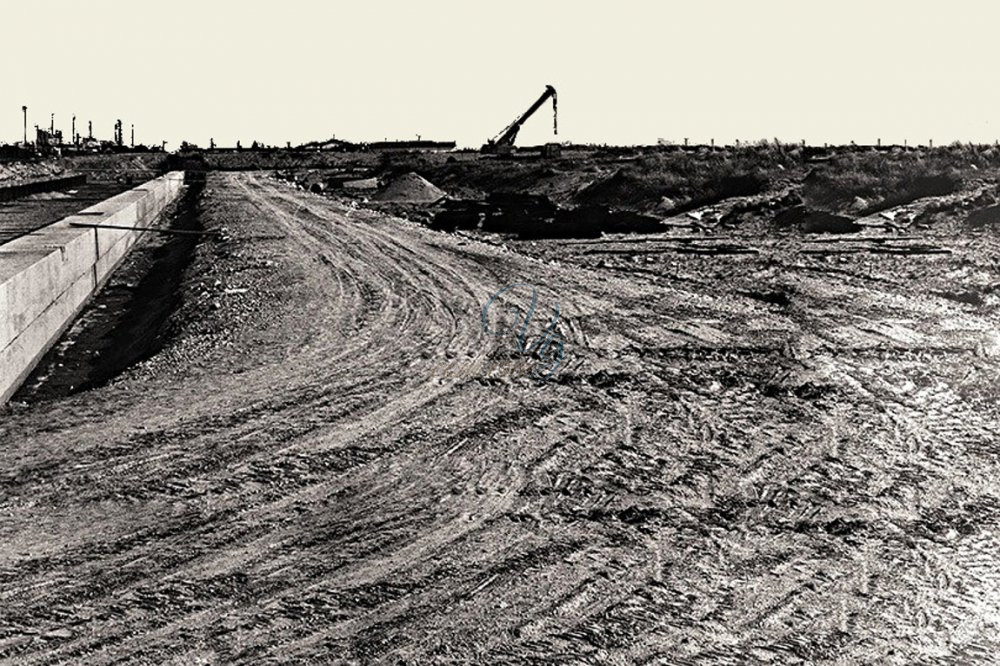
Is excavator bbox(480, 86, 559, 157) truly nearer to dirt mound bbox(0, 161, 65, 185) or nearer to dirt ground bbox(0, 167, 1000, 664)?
dirt mound bbox(0, 161, 65, 185)

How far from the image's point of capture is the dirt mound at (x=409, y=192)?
140ft

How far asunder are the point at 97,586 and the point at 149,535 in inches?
26.4

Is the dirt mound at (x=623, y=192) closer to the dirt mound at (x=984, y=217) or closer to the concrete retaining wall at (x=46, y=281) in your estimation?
the dirt mound at (x=984, y=217)

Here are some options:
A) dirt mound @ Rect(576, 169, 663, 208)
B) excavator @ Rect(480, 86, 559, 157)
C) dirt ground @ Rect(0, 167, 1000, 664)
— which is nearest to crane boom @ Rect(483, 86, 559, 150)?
excavator @ Rect(480, 86, 559, 157)

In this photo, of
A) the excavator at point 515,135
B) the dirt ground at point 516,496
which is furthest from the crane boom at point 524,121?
the dirt ground at point 516,496

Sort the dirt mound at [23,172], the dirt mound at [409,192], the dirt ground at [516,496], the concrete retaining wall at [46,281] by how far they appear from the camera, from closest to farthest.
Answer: the dirt ground at [516,496] → the concrete retaining wall at [46,281] → the dirt mound at [409,192] → the dirt mound at [23,172]

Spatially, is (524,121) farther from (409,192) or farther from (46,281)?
(46,281)

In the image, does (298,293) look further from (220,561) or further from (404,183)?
(404,183)

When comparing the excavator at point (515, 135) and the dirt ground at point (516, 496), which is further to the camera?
the excavator at point (515, 135)

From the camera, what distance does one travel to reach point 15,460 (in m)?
7.20

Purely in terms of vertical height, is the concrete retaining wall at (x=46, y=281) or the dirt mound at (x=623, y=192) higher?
the dirt mound at (x=623, y=192)

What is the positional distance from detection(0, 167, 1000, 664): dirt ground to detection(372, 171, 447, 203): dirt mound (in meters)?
30.1

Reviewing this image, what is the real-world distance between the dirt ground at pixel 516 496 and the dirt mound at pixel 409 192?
30.1 m

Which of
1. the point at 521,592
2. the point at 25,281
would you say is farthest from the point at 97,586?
the point at 25,281
